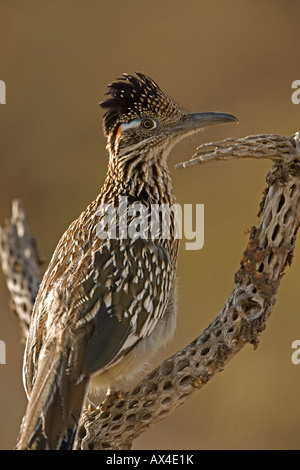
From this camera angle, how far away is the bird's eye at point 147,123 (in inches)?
197

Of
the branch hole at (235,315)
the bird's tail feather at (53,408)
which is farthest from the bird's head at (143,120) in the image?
the bird's tail feather at (53,408)

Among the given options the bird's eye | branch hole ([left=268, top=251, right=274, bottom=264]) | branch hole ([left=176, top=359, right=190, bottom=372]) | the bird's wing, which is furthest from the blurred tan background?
branch hole ([left=268, top=251, right=274, bottom=264])

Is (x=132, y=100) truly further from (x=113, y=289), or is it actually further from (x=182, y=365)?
(x=182, y=365)

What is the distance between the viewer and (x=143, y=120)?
197 inches

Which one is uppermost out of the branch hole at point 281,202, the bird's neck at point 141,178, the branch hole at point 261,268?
the bird's neck at point 141,178

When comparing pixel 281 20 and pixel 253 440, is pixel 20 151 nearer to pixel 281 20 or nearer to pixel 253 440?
pixel 281 20

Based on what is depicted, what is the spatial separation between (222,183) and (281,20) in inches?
102

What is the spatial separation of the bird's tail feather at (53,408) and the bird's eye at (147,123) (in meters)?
1.75

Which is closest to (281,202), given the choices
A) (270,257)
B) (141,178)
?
(270,257)

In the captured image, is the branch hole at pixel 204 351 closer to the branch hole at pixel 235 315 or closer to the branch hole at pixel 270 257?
the branch hole at pixel 235 315

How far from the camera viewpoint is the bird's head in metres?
4.92

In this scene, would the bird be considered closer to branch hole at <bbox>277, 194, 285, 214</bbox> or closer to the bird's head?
the bird's head

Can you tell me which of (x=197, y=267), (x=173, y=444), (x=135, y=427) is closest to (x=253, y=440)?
(x=173, y=444)

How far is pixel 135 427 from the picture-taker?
13.7 feet
